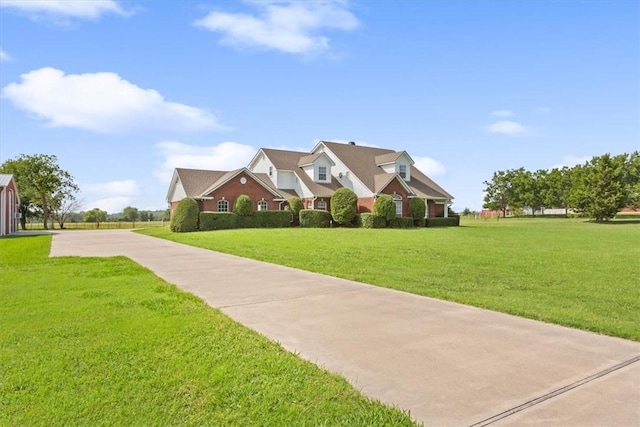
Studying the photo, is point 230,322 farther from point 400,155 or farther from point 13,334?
point 400,155

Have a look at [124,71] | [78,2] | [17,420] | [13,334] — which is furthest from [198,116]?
[17,420]

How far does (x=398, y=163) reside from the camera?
38000mm

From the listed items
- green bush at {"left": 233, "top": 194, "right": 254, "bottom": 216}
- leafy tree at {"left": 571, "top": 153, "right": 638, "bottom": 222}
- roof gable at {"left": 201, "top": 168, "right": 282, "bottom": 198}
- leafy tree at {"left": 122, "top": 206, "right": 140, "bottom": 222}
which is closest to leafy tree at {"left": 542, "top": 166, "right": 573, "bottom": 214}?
leafy tree at {"left": 571, "top": 153, "right": 638, "bottom": 222}

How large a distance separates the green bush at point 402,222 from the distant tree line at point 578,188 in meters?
30.1

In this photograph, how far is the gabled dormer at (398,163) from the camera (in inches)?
1489

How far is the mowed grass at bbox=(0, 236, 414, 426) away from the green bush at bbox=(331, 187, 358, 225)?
26385 mm

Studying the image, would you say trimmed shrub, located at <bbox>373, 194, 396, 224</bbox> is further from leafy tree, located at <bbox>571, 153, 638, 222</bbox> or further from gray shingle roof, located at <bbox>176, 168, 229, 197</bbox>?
leafy tree, located at <bbox>571, 153, 638, 222</bbox>

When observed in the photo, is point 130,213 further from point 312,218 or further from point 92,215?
point 312,218

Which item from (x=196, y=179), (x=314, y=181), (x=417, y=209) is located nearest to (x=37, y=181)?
(x=196, y=179)

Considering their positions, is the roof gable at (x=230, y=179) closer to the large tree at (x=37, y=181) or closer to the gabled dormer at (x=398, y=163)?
the gabled dormer at (x=398, y=163)

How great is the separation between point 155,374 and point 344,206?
1136 inches

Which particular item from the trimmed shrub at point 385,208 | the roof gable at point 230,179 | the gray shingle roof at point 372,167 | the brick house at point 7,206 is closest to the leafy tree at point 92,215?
the brick house at point 7,206

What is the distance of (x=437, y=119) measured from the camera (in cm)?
2075

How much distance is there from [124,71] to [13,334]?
1292 cm
